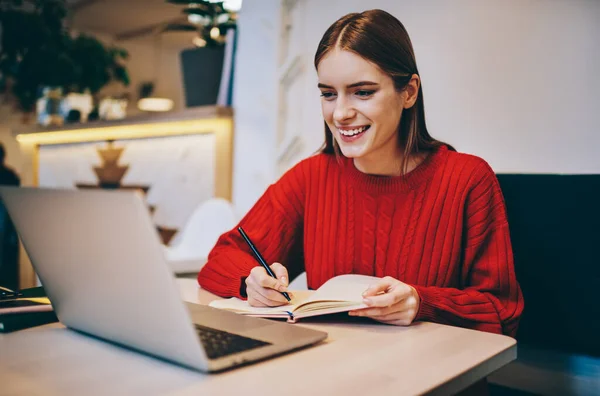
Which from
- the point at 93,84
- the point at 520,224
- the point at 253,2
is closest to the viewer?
the point at 520,224

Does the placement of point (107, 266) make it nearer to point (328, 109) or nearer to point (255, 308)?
point (255, 308)

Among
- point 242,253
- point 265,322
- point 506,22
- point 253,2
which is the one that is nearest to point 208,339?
point 265,322

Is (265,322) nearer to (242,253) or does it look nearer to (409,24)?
(242,253)

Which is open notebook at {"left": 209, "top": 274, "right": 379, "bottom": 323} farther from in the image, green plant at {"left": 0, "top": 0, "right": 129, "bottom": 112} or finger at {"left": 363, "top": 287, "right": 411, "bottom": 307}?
green plant at {"left": 0, "top": 0, "right": 129, "bottom": 112}

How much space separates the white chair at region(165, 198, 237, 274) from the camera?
83.0 inches

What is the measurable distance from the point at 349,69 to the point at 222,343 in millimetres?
664

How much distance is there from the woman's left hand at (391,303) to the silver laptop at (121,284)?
0.36ft

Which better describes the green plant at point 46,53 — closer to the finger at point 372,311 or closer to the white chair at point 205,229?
the white chair at point 205,229

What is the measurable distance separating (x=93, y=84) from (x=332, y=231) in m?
2.14

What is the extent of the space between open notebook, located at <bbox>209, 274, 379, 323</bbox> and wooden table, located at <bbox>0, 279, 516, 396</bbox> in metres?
0.05

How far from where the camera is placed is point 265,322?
0.80 m

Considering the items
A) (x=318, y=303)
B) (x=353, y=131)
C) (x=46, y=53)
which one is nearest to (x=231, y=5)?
(x=46, y=53)

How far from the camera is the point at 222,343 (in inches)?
26.5

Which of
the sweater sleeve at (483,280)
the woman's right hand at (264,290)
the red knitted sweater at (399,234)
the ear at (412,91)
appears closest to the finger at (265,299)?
the woman's right hand at (264,290)
